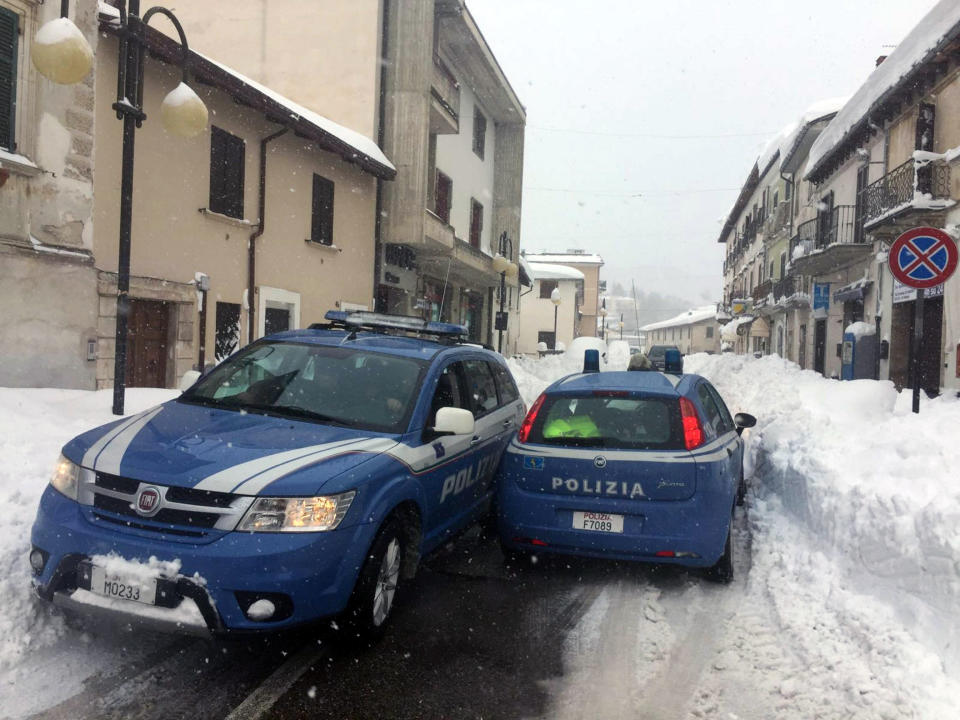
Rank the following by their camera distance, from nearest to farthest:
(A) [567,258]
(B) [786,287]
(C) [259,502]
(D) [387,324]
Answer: (C) [259,502] → (D) [387,324] → (B) [786,287] → (A) [567,258]

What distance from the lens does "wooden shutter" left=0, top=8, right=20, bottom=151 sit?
8586 millimetres

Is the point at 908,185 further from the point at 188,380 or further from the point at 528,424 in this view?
the point at 188,380

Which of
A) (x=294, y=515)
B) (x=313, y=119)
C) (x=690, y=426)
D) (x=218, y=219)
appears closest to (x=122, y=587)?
(x=294, y=515)

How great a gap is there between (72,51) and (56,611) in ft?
15.3

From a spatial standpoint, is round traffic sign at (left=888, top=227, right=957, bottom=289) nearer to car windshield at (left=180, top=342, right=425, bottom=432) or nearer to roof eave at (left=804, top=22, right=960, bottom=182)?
car windshield at (left=180, top=342, right=425, bottom=432)

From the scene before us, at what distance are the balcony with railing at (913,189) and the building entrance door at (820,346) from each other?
378 inches

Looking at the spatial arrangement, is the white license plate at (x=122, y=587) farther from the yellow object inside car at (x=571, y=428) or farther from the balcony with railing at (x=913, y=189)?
the balcony with railing at (x=913, y=189)

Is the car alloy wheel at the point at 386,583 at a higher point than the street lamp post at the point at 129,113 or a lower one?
lower

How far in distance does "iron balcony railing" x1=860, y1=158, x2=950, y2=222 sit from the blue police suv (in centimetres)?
1569

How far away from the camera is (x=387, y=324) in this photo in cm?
647

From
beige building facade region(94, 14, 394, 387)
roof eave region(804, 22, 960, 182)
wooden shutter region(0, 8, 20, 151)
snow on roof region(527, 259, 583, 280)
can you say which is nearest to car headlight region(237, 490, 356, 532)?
wooden shutter region(0, 8, 20, 151)

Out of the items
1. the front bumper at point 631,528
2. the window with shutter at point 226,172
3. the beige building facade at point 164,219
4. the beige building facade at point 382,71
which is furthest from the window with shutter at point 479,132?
the front bumper at point 631,528

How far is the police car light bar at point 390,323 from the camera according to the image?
636cm

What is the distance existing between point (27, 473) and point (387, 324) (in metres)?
2.93
